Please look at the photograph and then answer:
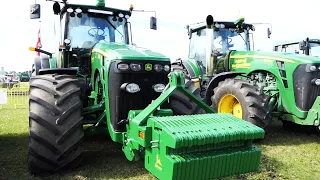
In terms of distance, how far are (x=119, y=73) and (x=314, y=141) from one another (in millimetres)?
4552

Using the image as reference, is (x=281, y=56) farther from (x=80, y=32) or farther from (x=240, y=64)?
(x=80, y=32)

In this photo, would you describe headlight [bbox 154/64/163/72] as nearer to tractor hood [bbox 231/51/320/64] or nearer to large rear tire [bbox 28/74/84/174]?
large rear tire [bbox 28/74/84/174]

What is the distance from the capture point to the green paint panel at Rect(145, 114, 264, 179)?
2.78 meters

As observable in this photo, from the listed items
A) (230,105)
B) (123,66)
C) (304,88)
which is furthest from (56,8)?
(304,88)

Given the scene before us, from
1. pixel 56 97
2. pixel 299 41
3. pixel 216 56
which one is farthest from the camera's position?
pixel 299 41

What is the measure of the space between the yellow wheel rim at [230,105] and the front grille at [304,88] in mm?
1141

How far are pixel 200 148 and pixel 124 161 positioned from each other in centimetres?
180

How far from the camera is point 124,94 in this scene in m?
3.86

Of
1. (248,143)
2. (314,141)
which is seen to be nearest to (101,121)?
(248,143)

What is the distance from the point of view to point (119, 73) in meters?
3.83

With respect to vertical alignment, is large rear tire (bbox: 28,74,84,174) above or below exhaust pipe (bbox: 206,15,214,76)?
below

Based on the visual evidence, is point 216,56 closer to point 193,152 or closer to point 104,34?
point 104,34

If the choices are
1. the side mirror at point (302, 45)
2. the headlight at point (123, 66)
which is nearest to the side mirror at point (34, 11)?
the headlight at point (123, 66)

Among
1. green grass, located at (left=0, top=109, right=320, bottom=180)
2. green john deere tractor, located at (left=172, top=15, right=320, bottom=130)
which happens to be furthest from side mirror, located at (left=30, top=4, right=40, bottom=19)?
green john deere tractor, located at (left=172, top=15, right=320, bottom=130)
